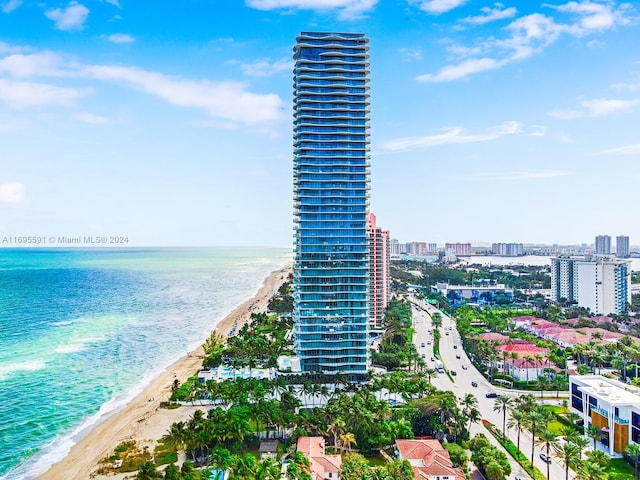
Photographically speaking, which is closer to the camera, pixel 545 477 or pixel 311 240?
pixel 545 477

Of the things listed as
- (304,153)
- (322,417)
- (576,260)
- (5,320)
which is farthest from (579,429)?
(5,320)

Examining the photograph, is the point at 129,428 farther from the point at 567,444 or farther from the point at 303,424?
the point at 567,444

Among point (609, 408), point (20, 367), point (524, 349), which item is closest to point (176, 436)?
point (609, 408)

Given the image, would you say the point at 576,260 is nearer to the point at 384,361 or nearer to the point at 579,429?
the point at 384,361

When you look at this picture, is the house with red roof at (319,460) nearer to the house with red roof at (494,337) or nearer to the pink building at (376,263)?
the house with red roof at (494,337)

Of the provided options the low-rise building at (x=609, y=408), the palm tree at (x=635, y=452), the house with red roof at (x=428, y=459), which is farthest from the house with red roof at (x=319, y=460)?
the low-rise building at (x=609, y=408)

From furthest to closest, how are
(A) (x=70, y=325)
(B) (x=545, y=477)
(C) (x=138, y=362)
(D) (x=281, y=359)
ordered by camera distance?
(A) (x=70, y=325)
(C) (x=138, y=362)
(D) (x=281, y=359)
(B) (x=545, y=477)

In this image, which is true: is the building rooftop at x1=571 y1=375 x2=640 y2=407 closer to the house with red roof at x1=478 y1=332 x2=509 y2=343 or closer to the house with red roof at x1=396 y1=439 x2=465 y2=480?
the house with red roof at x1=396 y1=439 x2=465 y2=480
